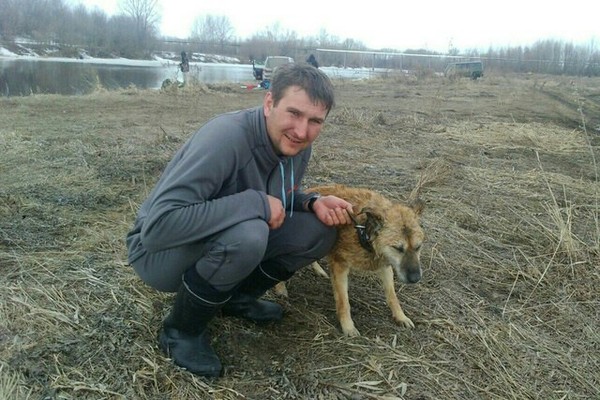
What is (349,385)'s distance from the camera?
8.57ft

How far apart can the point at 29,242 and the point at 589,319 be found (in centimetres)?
420

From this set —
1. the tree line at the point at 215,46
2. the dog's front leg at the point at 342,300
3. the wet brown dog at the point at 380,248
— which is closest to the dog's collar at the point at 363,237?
the wet brown dog at the point at 380,248

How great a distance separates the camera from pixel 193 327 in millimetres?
2664

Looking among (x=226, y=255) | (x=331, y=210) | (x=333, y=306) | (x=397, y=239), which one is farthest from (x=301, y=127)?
(x=333, y=306)

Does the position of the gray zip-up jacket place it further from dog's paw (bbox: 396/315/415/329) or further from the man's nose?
dog's paw (bbox: 396/315/415/329)

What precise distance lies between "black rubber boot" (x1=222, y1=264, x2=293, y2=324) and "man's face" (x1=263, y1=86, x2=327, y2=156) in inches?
31.9

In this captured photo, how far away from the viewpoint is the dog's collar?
3203 millimetres

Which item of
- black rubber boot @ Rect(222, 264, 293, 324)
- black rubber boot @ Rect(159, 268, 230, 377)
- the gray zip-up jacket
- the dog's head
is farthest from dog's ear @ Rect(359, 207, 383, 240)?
black rubber boot @ Rect(159, 268, 230, 377)

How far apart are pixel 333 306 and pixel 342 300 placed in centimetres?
33

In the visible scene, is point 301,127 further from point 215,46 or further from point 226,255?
point 215,46

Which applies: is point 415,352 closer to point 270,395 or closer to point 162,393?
point 270,395

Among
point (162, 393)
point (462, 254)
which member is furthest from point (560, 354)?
point (162, 393)

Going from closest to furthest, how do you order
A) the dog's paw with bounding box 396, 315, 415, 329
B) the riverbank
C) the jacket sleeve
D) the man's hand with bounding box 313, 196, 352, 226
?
the jacket sleeve → the man's hand with bounding box 313, 196, 352, 226 → the dog's paw with bounding box 396, 315, 415, 329 → the riverbank

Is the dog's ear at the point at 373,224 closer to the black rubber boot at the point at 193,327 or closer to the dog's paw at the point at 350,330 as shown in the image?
the dog's paw at the point at 350,330
